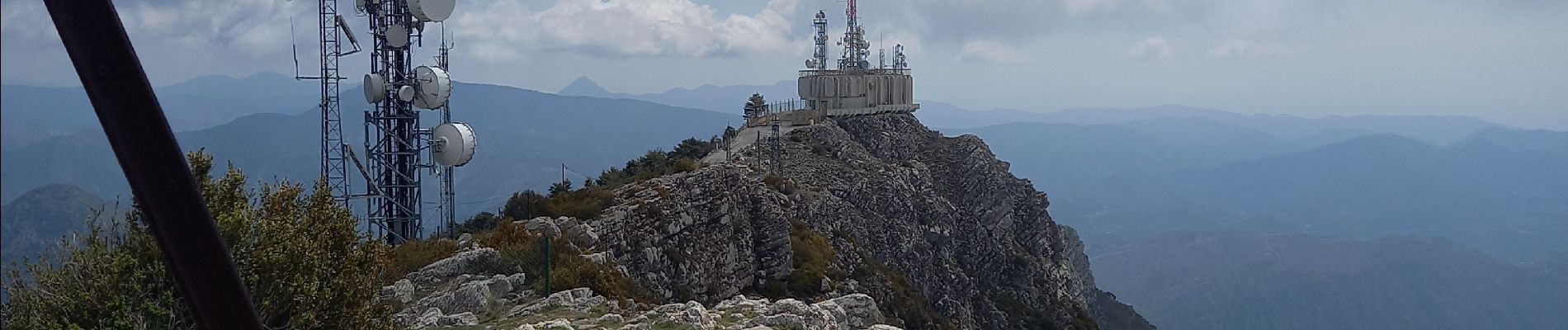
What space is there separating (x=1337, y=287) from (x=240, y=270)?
366 feet

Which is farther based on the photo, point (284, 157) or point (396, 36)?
point (284, 157)

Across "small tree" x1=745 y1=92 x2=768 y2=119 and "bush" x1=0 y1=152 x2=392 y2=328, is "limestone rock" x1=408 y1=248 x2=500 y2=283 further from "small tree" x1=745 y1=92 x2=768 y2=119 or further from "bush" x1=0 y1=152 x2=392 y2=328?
"small tree" x1=745 y1=92 x2=768 y2=119

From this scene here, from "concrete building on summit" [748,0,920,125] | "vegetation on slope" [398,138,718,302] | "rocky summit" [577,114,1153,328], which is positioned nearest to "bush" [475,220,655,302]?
"vegetation on slope" [398,138,718,302]

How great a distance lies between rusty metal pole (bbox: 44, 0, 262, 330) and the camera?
3.45 meters

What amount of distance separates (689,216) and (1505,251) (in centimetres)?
12877

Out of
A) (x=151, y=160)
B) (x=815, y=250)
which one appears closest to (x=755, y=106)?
(x=815, y=250)

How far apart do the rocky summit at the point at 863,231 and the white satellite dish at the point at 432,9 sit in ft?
16.6

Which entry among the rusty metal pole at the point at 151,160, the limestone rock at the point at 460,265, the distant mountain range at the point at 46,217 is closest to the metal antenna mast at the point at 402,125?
the limestone rock at the point at 460,265

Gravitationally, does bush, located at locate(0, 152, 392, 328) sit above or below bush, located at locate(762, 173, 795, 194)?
above

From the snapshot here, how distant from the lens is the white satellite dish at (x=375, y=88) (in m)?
21.0

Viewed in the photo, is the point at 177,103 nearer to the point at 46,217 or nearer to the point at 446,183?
the point at 446,183

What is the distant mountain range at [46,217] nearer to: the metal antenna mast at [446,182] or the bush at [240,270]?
the bush at [240,270]

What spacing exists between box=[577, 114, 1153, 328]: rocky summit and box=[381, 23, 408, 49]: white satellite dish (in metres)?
5.13

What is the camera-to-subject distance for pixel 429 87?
21109mm
